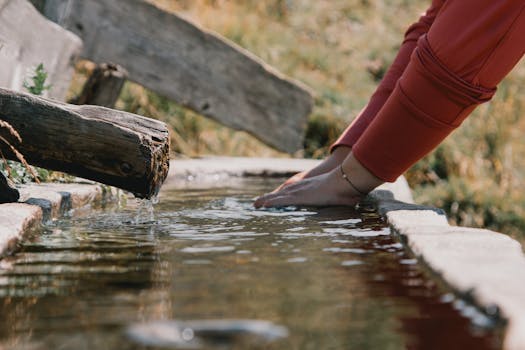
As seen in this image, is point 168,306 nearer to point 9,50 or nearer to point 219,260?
point 219,260

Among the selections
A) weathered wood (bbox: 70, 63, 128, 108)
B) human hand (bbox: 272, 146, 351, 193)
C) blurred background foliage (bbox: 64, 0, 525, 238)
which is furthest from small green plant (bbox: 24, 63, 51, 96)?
blurred background foliage (bbox: 64, 0, 525, 238)

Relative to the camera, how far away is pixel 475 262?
1.75 metres

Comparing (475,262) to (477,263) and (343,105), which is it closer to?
(477,263)

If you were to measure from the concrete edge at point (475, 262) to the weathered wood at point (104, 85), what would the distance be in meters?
2.41

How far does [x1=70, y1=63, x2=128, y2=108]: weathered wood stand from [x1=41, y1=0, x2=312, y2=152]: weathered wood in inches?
14.7

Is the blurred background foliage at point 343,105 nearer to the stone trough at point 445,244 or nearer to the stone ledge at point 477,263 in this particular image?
the stone trough at point 445,244

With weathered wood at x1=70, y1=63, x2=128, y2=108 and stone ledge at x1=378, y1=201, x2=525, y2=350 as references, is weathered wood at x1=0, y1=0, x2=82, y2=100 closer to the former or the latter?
weathered wood at x1=70, y1=63, x2=128, y2=108

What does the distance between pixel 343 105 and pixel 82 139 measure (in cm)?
568

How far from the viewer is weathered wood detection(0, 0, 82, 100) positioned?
13.0 feet

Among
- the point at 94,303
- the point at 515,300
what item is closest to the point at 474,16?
the point at 515,300

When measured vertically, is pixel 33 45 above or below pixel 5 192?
above

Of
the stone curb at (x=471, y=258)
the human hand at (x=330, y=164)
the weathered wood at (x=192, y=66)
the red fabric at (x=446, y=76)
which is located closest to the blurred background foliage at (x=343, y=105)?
the weathered wood at (x=192, y=66)

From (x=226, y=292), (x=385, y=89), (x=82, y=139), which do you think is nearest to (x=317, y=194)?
(x=385, y=89)

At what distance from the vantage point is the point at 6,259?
6.57 ft
